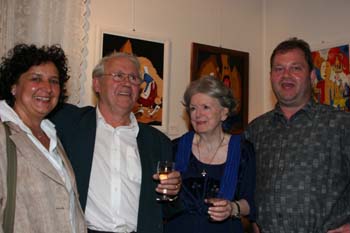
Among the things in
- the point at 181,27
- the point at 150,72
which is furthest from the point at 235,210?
the point at 181,27

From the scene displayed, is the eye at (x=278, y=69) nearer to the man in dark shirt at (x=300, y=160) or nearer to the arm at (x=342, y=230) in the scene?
the man in dark shirt at (x=300, y=160)

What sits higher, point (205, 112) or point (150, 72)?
point (150, 72)

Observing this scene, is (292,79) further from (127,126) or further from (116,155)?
(116,155)

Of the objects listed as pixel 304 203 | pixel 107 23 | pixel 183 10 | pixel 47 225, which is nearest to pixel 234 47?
pixel 183 10

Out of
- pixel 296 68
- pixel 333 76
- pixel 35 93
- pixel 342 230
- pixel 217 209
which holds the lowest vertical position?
pixel 342 230

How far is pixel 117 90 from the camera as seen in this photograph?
2.35 meters

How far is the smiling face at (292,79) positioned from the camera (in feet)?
8.05

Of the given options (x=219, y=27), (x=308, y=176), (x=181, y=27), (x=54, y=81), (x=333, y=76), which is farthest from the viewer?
(x=219, y=27)

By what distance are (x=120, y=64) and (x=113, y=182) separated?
66cm

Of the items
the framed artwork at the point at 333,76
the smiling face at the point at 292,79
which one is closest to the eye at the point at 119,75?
the smiling face at the point at 292,79

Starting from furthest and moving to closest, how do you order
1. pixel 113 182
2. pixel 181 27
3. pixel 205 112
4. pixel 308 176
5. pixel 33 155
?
1. pixel 181 27
2. pixel 205 112
3. pixel 308 176
4. pixel 113 182
5. pixel 33 155

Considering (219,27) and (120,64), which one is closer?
(120,64)

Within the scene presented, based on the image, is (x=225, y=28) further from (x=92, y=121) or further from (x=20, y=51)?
(x=20, y=51)

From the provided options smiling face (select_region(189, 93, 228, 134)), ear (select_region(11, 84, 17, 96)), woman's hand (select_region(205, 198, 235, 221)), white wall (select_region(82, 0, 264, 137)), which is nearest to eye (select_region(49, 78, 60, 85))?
ear (select_region(11, 84, 17, 96))
